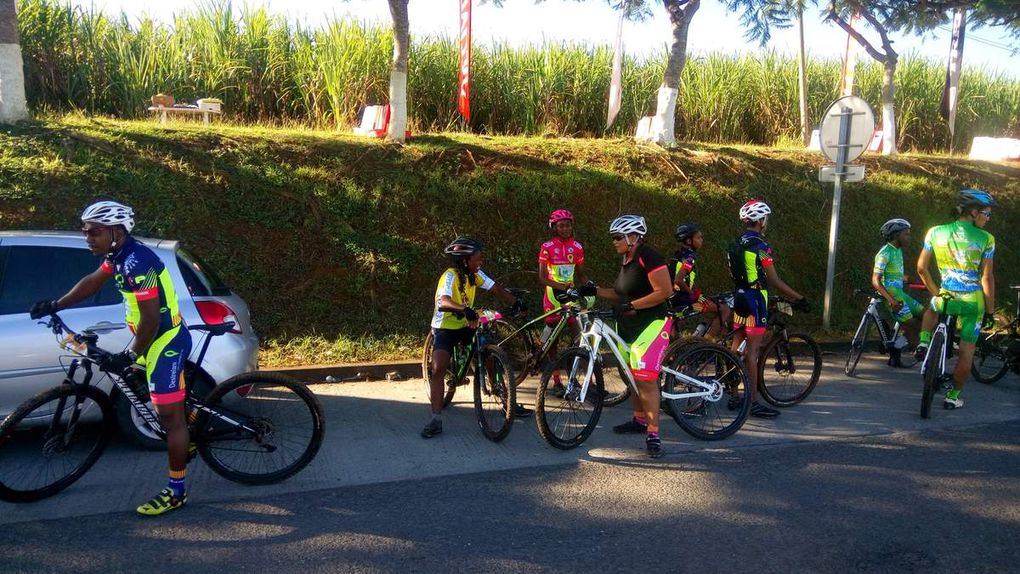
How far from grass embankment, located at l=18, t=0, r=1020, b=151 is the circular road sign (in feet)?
18.4

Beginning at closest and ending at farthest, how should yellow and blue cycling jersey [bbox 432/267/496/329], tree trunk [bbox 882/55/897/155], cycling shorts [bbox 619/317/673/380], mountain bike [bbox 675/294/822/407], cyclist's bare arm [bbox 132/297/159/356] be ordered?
cyclist's bare arm [bbox 132/297/159/356], cycling shorts [bbox 619/317/673/380], yellow and blue cycling jersey [bbox 432/267/496/329], mountain bike [bbox 675/294/822/407], tree trunk [bbox 882/55/897/155]

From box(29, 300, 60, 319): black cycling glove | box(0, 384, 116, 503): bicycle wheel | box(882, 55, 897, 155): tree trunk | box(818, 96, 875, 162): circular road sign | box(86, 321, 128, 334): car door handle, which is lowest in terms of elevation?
box(0, 384, 116, 503): bicycle wheel

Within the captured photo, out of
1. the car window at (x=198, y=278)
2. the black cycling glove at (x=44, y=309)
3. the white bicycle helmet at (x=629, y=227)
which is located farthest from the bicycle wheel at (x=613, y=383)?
the black cycling glove at (x=44, y=309)

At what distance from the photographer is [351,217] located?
390 inches

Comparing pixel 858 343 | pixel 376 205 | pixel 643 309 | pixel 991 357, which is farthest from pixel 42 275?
pixel 991 357

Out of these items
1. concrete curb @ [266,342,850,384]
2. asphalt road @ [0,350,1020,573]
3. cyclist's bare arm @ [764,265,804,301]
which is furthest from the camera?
concrete curb @ [266,342,850,384]

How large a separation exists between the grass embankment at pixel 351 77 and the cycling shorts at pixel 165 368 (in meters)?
9.22

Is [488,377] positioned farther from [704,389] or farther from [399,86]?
[399,86]

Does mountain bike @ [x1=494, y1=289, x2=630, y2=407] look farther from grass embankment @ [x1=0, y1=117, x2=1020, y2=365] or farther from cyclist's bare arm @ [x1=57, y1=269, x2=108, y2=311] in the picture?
cyclist's bare arm @ [x1=57, y1=269, x2=108, y2=311]

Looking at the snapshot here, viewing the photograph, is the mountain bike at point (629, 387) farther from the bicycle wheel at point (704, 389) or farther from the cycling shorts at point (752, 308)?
the cycling shorts at point (752, 308)

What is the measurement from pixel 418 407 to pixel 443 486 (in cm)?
196

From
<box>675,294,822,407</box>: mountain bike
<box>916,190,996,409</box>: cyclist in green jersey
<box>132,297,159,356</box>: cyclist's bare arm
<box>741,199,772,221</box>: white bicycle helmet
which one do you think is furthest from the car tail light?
<box>916,190,996,409</box>: cyclist in green jersey

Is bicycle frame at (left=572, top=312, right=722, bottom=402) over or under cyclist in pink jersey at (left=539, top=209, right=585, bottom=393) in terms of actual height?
under

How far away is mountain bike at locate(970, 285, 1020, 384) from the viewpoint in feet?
26.8
